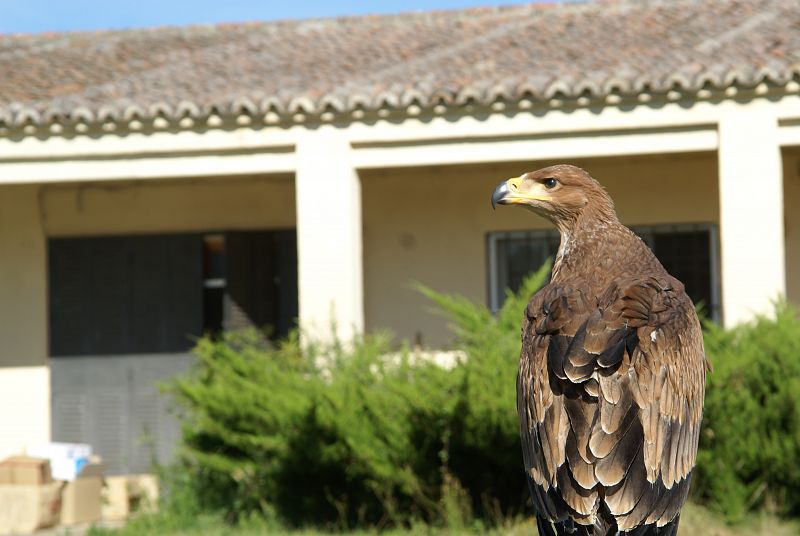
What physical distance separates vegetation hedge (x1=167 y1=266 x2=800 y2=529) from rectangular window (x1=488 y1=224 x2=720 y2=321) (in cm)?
281

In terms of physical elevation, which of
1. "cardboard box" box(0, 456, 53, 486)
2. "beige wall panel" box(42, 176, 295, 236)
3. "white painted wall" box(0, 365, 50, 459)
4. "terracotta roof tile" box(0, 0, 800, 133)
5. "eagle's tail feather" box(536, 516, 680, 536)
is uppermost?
"terracotta roof tile" box(0, 0, 800, 133)

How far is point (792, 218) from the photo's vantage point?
11828mm

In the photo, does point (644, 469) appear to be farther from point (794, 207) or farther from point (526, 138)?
point (794, 207)

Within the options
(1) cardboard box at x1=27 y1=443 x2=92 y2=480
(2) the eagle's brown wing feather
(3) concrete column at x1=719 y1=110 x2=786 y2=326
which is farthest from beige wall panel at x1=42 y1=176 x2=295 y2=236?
(2) the eagle's brown wing feather

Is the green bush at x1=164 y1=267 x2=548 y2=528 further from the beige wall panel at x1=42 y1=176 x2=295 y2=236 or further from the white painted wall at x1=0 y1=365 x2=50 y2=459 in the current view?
the white painted wall at x1=0 y1=365 x2=50 y2=459

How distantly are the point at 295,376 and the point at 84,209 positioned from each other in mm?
4294

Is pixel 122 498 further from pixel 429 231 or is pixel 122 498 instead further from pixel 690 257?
pixel 690 257

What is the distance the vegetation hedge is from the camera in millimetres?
8430

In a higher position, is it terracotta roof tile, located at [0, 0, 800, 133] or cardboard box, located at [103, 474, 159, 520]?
terracotta roof tile, located at [0, 0, 800, 133]

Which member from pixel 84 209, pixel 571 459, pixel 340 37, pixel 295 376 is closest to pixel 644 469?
pixel 571 459

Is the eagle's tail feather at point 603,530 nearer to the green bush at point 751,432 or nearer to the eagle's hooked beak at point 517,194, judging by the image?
the eagle's hooked beak at point 517,194

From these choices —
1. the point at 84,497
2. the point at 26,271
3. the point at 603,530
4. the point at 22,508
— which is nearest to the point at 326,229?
the point at 84,497

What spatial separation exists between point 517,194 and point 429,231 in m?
7.40

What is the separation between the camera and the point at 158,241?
1248 cm
